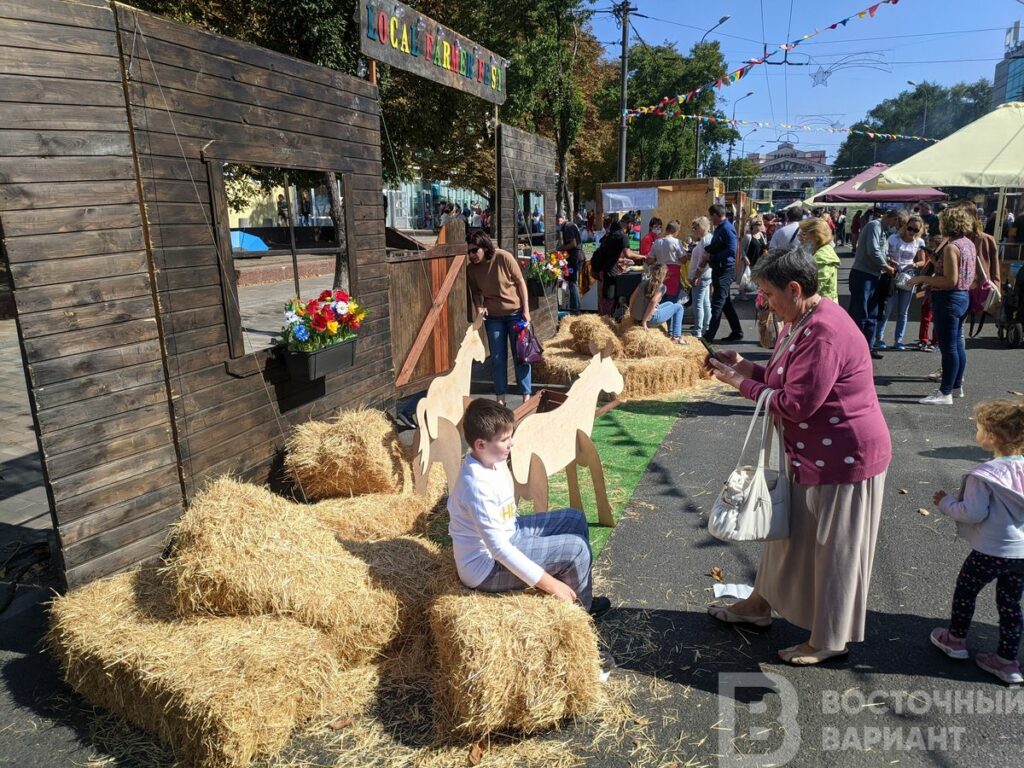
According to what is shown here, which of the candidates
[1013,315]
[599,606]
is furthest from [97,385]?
[1013,315]

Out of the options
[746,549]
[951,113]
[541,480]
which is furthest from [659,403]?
[951,113]

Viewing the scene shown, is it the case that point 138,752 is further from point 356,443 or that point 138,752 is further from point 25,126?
Result: point 25,126

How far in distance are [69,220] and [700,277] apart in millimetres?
9309

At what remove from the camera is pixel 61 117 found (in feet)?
10.6

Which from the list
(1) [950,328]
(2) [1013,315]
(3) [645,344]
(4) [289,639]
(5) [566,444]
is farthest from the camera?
(2) [1013,315]

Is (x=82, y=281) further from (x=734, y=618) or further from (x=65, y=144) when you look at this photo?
(x=734, y=618)

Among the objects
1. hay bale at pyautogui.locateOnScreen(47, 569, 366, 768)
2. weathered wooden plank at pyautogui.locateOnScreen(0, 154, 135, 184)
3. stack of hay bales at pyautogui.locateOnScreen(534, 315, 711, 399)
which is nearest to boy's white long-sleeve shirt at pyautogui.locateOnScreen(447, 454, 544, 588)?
hay bale at pyautogui.locateOnScreen(47, 569, 366, 768)

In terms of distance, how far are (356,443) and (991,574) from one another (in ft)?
11.9

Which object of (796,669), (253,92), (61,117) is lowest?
(796,669)

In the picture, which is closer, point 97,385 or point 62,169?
point 62,169

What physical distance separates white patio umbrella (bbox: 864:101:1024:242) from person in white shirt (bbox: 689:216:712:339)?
374cm

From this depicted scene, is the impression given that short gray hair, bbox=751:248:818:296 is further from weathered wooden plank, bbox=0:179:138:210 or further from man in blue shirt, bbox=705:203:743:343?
man in blue shirt, bbox=705:203:743:343

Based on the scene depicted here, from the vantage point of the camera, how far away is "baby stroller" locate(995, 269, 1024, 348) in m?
10.1

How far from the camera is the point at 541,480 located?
161 inches
